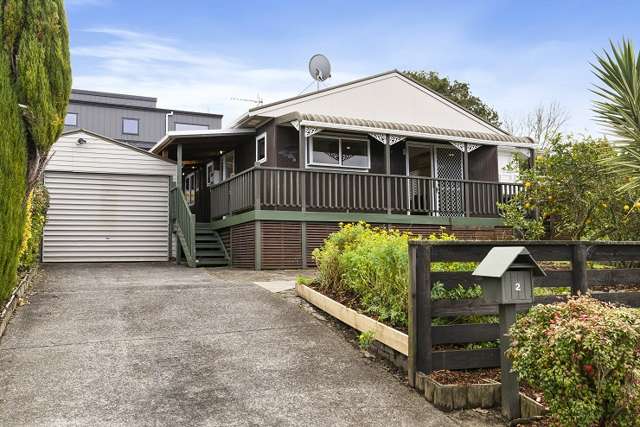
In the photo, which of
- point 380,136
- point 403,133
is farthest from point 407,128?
point 380,136

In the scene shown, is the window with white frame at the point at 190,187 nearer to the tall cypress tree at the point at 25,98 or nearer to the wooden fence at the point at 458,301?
the tall cypress tree at the point at 25,98

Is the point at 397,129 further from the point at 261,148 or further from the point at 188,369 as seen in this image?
the point at 188,369

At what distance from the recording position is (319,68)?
16.5m

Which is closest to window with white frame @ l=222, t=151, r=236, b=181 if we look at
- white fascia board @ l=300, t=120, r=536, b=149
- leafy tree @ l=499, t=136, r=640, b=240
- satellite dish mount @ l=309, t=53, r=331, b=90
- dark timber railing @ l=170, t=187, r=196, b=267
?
dark timber railing @ l=170, t=187, r=196, b=267

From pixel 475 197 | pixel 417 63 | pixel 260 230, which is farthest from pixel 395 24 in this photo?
pixel 417 63

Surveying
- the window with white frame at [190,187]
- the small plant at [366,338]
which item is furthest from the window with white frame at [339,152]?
the small plant at [366,338]

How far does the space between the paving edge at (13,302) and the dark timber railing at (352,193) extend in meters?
4.63

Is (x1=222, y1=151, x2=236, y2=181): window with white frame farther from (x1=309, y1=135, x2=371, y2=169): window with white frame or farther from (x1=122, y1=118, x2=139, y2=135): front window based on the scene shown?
(x1=122, y1=118, x2=139, y2=135): front window

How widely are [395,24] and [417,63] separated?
64.2 feet

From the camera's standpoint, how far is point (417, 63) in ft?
107

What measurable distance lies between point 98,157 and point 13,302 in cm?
816

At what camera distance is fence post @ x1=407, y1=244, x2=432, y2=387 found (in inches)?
171

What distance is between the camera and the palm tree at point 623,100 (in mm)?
6695

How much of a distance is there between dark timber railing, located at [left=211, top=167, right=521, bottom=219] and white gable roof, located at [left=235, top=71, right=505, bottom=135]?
7.57 ft
